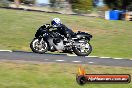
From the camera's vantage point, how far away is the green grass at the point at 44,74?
13070mm

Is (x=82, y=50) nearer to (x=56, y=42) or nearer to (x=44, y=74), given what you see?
(x=56, y=42)

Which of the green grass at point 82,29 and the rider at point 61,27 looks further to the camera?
the green grass at point 82,29

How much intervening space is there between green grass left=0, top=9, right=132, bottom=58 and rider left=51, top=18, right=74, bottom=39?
3.18m

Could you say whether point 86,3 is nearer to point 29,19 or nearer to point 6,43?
point 29,19

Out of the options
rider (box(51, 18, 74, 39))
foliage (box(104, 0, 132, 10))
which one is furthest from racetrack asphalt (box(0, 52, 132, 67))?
foliage (box(104, 0, 132, 10))

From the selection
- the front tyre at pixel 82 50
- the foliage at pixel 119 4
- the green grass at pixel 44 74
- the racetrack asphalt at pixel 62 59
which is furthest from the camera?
the foliage at pixel 119 4

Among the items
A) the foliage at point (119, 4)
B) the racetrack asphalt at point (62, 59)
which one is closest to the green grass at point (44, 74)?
the racetrack asphalt at point (62, 59)

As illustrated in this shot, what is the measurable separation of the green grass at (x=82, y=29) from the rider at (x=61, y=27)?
3.18 meters

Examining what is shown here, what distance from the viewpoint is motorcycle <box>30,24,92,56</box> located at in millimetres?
20578

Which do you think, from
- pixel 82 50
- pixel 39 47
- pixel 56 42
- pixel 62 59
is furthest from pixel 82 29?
pixel 62 59

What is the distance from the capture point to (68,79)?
14.0 m

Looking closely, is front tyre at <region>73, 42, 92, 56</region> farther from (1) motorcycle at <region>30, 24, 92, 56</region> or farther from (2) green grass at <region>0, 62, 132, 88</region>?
(2) green grass at <region>0, 62, 132, 88</region>

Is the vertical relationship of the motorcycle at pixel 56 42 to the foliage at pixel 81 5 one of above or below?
above

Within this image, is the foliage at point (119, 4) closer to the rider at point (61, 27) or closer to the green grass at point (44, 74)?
the rider at point (61, 27)
